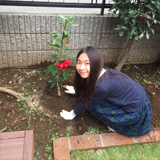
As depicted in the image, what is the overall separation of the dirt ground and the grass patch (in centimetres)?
25

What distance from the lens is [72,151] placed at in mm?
1901

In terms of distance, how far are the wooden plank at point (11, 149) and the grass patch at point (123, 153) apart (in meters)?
0.65

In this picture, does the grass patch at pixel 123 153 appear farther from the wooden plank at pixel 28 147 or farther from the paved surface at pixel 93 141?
the wooden plank at pixel 28 147

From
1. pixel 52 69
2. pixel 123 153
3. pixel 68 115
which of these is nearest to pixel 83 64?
pixel 52 69

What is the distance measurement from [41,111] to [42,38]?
113cm

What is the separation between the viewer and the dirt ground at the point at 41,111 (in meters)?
2.04

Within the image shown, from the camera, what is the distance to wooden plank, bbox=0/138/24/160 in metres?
1.36

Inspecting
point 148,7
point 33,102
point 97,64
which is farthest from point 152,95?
point 33,102

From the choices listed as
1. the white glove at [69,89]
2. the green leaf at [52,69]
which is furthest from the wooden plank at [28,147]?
the white glove at [69,89]

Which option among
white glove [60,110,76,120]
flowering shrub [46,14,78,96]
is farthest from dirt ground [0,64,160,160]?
flowering shrub [46,14,78,96]

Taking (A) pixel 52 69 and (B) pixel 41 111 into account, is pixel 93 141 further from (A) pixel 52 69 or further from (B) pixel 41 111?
(A) pixel 52 69

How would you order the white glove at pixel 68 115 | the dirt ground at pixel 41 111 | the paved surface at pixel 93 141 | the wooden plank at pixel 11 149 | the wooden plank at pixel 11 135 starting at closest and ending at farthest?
the wooden plank at pixel 11 149
the wooden plank at pixel 11 135
the paved surface at pixel 93 141
the dirt ground at pixel 41 111
the white glove at pixel 68 115

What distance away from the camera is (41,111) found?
2.25 meters

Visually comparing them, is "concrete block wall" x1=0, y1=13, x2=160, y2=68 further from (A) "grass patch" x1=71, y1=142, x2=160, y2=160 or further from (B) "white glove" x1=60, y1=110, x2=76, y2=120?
(A) "grass patch" x1=71, y1=142, x2=160, y2=160
